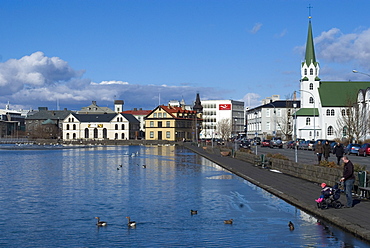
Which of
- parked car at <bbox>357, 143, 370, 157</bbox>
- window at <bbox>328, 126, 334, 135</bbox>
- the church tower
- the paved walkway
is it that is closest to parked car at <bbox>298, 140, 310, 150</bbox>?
parked car at <bbox>357, 143, 370, 157</bbox>

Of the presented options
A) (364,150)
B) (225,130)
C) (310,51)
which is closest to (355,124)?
(364,150)

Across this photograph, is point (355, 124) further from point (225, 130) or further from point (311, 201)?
point (225, 130)

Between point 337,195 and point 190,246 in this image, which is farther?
point 337,195

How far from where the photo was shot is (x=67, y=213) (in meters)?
21.4

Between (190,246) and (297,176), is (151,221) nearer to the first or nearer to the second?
(190,246)

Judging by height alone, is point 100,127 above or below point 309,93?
below

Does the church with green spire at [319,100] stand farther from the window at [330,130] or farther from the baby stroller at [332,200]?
the baby stroller at [332,200]

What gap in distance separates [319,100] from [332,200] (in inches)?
4160

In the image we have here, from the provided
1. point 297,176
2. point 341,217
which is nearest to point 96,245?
point 341,217

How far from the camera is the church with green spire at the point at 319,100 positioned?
119 metres

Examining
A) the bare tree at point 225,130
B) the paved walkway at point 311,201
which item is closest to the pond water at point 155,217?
the paved walkway at point 311,201

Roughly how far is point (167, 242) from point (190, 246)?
2.92 feet

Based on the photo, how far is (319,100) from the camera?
12144 centimetres

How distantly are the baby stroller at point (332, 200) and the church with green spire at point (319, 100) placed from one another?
3926 inches
